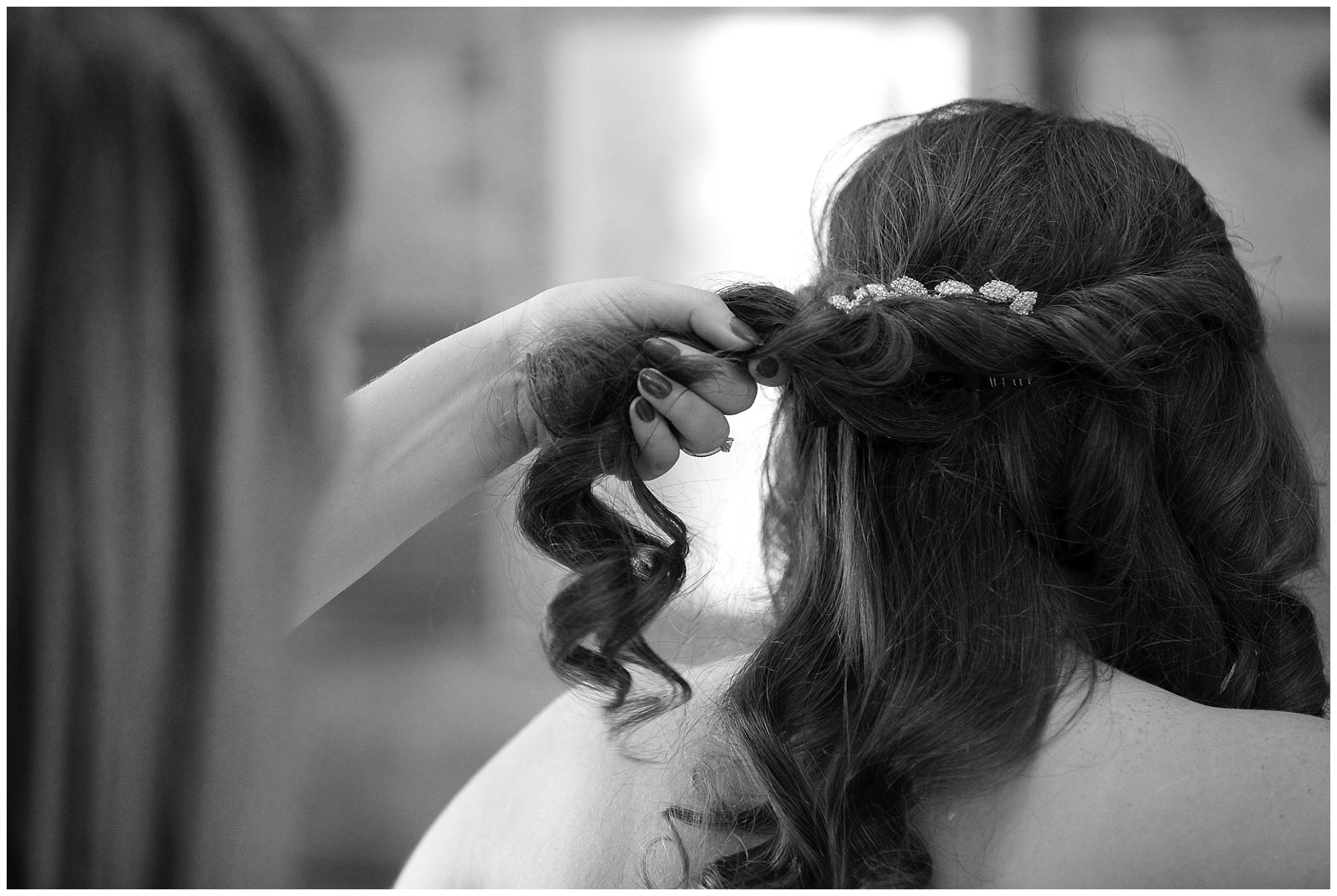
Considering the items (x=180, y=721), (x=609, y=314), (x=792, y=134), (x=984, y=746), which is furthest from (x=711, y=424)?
(x=792, y=134)

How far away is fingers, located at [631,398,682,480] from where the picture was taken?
0.56 m

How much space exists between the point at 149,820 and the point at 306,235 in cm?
18

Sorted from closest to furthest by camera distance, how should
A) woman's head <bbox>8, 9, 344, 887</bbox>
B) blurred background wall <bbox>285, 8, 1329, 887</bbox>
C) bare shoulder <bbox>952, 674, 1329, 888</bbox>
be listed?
woman's head <bbox>8, 9, 344, 887</bbox>, bare shoulder <bbox>952, 674, 1329, 888</bbox>, blurred background wall <bbox>285, 8, 1329, 887</bbox>

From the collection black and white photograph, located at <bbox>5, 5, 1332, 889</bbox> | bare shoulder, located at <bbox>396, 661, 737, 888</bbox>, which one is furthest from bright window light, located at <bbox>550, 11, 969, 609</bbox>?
bare shoulder, located at <bbox>396, 661, 737, 888</bbox>

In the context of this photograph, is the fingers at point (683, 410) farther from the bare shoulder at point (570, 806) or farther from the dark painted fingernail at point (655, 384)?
the bare shoulder at point (570, 806)

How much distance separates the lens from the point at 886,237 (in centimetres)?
62

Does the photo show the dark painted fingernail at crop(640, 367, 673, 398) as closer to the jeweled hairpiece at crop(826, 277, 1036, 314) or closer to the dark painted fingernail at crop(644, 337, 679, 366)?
the dark painted fingernail at crop(644, 337, 679, 366)

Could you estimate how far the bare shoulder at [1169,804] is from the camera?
1.72 feet

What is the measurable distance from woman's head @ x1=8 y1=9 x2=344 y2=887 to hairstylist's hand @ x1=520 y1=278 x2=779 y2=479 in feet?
0.96

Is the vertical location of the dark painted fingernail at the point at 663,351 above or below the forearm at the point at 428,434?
above

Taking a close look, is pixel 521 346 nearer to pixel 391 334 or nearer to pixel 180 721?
A: pixel 180 721

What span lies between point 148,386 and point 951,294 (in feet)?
1.50

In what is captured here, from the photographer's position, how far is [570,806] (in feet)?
2.15

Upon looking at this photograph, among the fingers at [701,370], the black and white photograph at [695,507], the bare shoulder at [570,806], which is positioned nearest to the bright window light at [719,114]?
the black and white photograph at [695,507]
